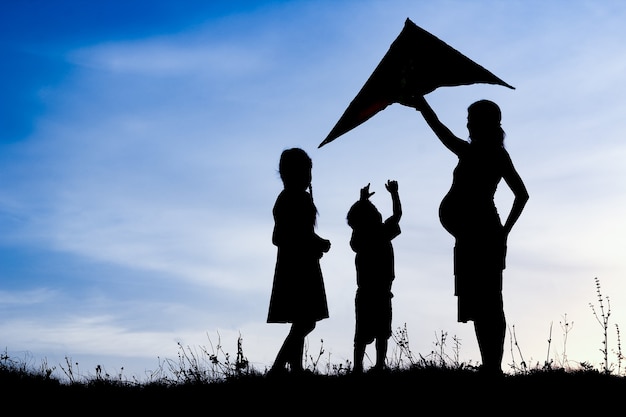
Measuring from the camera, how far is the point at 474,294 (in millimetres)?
6438

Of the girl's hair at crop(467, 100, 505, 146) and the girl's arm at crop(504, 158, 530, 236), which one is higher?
the girl's hair at crop(467, 100, 505, 146)

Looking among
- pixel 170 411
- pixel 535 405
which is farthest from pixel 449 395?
pixel 170 411

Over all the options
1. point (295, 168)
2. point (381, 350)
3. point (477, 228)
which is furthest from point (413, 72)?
point (381, 350)

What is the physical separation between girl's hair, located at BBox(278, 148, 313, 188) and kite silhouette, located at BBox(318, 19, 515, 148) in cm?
66

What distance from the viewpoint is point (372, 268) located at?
8.81 metres

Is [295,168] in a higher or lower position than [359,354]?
higher

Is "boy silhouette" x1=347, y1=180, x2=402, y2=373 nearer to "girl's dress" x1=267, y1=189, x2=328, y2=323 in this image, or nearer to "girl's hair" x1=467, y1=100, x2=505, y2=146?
"girl's dress" x1=267, y1=189, x2=328, y2=323

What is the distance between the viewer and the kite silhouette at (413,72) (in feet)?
22.5

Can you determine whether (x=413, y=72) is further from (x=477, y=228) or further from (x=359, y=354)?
(x=359, y=354)

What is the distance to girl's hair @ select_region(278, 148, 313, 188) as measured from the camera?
744 cm

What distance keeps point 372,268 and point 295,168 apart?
2.05 meters

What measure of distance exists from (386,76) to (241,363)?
11.5ft

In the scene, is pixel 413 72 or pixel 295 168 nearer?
pixel 413 72

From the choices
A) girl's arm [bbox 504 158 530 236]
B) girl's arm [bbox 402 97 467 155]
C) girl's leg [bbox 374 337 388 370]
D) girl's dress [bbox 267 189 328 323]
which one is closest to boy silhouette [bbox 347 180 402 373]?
girl's leg [bbox 374 337 388 370]
